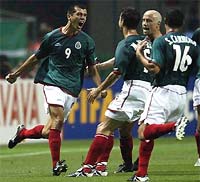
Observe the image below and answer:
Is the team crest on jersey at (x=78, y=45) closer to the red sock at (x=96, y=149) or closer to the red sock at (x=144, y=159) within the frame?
the red sock at (x=96, y=149)

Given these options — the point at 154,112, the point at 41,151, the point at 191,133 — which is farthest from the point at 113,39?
the point at 154,112

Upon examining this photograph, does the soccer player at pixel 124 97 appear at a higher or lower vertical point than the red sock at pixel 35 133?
higher

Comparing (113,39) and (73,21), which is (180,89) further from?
(113,39)

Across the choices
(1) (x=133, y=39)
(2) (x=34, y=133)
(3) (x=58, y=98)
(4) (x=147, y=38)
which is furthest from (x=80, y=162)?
(4) (x=147, y=38)

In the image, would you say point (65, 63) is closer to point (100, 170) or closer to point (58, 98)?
point (58, 98)

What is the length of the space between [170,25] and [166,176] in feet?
7.16

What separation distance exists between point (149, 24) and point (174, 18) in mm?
552

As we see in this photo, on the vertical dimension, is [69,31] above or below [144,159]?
above

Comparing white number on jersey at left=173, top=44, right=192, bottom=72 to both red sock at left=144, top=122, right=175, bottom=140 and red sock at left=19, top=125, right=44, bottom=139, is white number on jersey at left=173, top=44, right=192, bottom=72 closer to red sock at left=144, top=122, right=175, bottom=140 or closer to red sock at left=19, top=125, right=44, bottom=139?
red sock at left=144, top=122, right=175, bottom=140

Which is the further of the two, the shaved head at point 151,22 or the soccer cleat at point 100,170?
the soccer cleat at point 100,170

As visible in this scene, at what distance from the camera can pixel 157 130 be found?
12516mm

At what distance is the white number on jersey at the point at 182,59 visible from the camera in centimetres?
1273

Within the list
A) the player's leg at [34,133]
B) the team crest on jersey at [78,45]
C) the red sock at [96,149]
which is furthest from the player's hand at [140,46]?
the player's leg at [34,133]

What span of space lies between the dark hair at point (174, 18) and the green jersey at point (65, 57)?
195 centimetres
